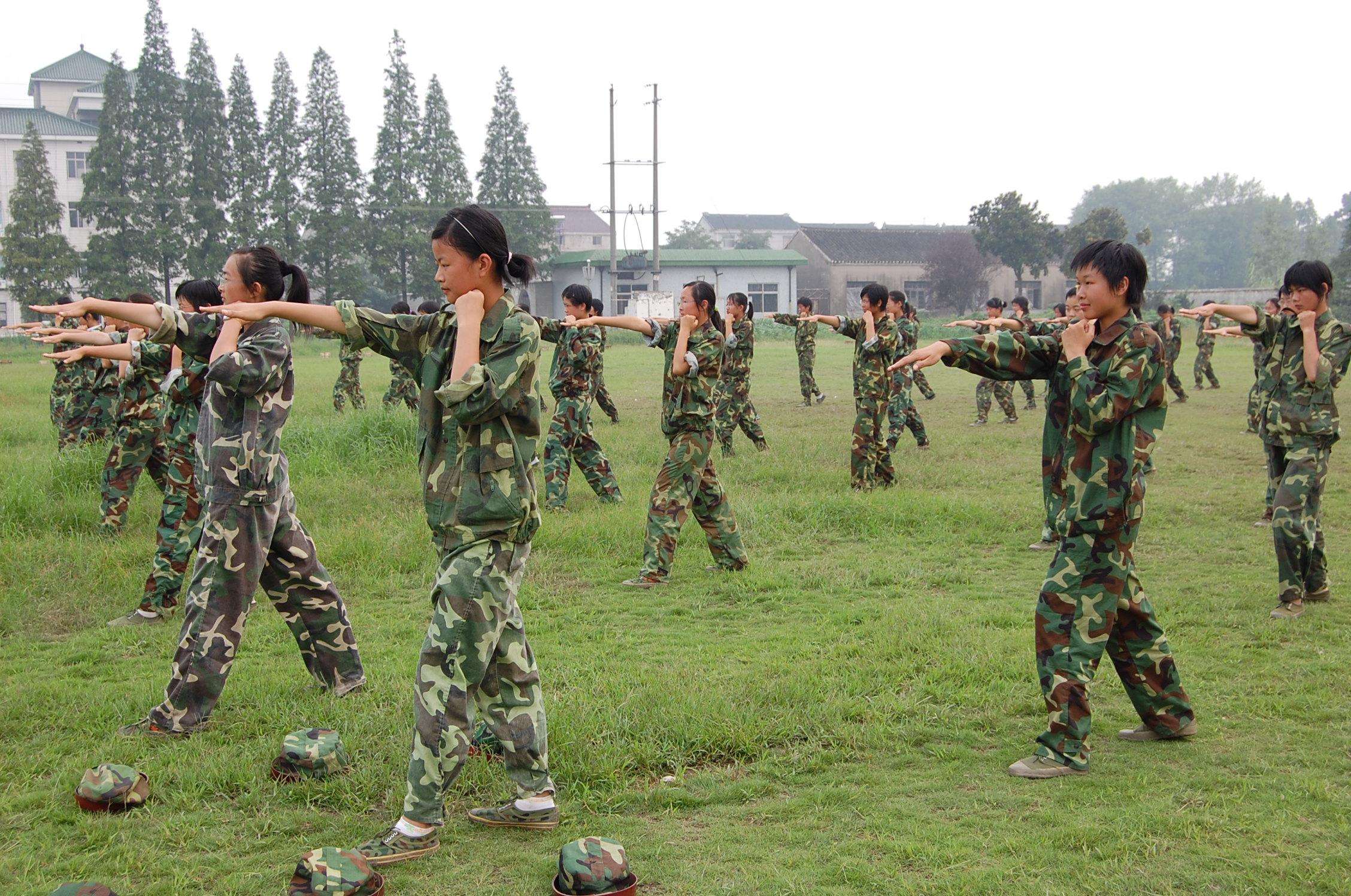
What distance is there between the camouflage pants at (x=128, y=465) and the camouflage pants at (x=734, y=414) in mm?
7091

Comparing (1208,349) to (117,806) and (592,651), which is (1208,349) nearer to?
(592,651)

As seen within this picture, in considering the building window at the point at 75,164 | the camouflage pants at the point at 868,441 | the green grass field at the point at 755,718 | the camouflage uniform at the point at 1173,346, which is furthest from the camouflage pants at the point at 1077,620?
the building window at the point at 75,164

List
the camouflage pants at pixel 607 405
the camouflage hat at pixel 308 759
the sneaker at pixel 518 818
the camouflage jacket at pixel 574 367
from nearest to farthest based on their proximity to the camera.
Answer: the sneaker at pixel 518 818 → the camouflage hat at pixel 308 759 → the camouflage jacket at pixel 574 367 → the camouflage pants at pixel 607 405

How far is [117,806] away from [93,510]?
619 centimetres

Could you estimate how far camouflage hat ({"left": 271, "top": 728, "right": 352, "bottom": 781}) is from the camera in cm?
444

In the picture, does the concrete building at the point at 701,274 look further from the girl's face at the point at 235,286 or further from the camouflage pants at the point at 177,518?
the girl's face at the point at 235,286

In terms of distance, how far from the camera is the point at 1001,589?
773 cm

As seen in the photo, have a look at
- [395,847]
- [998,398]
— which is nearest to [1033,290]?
[998,398]

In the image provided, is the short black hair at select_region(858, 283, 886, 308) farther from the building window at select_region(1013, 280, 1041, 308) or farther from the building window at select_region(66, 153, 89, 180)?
the building window at select_region(66, 153, 89, 180)

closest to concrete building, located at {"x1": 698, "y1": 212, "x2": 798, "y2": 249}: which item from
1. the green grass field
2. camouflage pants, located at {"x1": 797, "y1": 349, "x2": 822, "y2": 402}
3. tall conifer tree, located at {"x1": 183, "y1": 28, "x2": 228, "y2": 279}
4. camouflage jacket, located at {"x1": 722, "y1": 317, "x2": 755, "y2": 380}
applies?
tall conifer tree, located at {"x1": 183, "y1": 28, "x2": 228, "y2": 279}

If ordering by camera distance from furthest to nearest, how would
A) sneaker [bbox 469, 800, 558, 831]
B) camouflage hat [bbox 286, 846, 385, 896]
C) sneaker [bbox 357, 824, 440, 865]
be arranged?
sneaker [bbox 469, 800, 558, 831] < sneaker [bbox 357, 824, 440, 865] < camouflage hat [bbox 286, 846, 385, 896]

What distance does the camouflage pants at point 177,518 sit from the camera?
694cm

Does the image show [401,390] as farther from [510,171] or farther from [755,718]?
[510,171]

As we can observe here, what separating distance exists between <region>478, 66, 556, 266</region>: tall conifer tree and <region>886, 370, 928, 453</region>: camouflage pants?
38.4 meters
